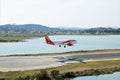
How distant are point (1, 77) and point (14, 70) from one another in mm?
5148

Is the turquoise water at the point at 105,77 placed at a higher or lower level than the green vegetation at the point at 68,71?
lower

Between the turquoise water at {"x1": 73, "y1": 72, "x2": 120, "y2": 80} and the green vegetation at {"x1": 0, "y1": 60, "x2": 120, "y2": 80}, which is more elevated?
the green vegetation at {"x1": 0, "y1": 60, "x2": 120, "y2": 80}

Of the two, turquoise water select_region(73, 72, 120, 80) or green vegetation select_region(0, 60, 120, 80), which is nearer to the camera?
green vegetation select_region(0, 60, 120, 80)

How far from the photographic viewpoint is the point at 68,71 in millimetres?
46844

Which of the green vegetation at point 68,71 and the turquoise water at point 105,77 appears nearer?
the green vegetation at point 68,71

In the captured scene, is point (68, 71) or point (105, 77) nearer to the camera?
point (105, 77)

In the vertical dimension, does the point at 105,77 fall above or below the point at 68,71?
below

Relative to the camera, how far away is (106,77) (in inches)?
1829

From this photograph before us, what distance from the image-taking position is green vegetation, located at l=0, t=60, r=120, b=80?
135 feet

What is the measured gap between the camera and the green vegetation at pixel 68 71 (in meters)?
41.1

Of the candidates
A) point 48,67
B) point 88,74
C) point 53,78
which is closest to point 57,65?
point 48,67

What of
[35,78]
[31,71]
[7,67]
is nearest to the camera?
[35,78]

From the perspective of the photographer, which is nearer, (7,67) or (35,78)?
(35,78)

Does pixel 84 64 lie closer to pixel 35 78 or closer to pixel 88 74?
pixel 88 74
